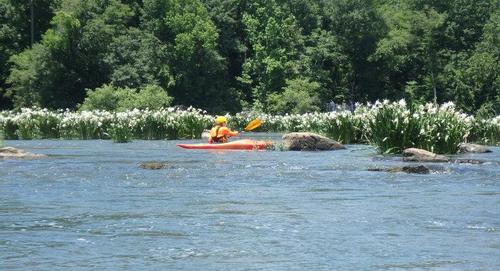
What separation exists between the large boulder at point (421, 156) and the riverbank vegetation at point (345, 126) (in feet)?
5.26


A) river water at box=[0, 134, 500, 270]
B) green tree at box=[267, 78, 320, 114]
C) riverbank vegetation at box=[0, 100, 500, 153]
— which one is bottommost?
A: river water at box=[0, 134, 500, 270]

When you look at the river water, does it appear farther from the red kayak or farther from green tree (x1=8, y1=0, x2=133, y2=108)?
green tree (x1=8, y1=0, x2=133, y2=108)

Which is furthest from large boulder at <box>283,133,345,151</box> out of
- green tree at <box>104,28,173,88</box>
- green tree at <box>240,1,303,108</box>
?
green tree at <box>240,1,303,108</box>

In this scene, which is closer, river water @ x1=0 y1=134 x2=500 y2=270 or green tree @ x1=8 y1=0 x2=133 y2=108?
river water @ x1=0 y1=134 x2=500 y2=270

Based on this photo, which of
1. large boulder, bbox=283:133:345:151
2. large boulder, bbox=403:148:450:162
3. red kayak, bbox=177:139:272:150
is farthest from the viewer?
red kayak, bbox=177:139:272:150

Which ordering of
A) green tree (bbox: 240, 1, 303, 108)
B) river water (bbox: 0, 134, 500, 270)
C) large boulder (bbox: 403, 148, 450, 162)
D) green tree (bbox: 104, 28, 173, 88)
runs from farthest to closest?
green tree (bbox: 240, 1, 303, 108) → green tree (bbox: 104, 28, 173, 88) → large boulder (bbox: 403, 148, 450, 162) → river water (bbox: 0, 134, 500, 270)

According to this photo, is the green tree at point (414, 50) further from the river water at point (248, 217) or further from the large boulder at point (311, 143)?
the river water at point (248, 217)

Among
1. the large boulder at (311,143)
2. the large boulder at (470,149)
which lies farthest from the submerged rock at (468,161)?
the large boulder at (311,143)

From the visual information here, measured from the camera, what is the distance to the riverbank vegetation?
82.7 ft

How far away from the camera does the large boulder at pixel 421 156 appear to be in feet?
74.2

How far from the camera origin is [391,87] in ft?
225

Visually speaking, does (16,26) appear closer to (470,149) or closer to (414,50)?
(414,50)

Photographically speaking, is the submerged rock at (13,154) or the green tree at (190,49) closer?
the submerged rock at (13,154)

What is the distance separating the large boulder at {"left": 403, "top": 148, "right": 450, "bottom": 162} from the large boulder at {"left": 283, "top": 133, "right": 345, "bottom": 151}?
17.9 feet
